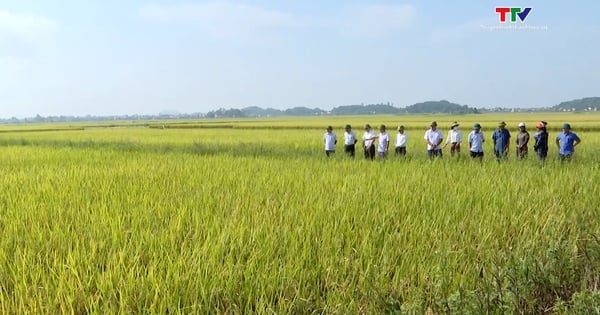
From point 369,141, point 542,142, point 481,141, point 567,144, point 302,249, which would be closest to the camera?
point 302,249

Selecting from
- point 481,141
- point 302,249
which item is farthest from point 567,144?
point 302,249

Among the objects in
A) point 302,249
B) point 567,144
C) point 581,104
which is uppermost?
point 581,104

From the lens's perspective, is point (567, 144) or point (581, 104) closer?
point (567, 144)

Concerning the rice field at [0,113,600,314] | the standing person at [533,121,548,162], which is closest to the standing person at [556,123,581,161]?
the standing person at [533,121,548,162]

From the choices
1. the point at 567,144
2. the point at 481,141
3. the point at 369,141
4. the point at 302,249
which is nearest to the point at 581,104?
the point at 481,141

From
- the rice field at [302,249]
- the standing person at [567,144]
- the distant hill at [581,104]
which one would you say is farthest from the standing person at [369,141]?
the distant hill at [581,104]

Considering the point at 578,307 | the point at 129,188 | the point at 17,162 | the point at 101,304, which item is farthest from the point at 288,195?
the point at 17,162

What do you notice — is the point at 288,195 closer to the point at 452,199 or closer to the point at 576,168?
the point at 452,199

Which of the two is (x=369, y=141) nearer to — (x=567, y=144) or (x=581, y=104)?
(x=567, y=144)

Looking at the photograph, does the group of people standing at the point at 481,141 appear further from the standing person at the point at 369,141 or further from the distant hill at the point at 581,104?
the distant hill at the point at 581,104

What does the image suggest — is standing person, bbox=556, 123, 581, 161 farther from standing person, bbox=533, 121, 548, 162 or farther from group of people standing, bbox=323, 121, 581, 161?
standing person, bbox=533, 121, 548, 162

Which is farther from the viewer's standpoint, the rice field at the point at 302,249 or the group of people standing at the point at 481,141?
the group of people standing at the point at 481,141

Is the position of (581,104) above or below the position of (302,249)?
above

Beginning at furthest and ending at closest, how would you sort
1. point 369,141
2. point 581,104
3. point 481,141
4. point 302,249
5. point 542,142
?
point 581,104 → point 369,141 → point 481,141 → point 542,142 → point 302,249
